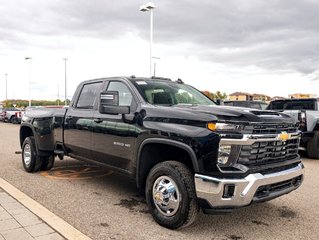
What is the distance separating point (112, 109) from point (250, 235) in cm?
235

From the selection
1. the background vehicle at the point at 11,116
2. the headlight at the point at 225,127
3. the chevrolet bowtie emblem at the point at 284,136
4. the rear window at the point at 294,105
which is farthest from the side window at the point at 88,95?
the background vehicle at the point at 11,116

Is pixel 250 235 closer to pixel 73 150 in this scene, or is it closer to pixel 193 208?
pixel 193 208

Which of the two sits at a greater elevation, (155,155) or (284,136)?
(284,136)

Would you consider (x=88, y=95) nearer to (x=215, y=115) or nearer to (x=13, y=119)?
(x=215, y=115)

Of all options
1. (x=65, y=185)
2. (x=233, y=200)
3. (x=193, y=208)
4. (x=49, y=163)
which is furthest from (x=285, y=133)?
(x=49, y=163)

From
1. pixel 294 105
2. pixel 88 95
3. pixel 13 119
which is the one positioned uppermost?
pixel 88 95

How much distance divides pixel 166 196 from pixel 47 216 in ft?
5.09

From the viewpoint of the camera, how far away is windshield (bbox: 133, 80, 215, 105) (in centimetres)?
535

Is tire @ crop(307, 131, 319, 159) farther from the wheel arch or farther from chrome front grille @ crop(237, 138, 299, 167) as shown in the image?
the wheel arch

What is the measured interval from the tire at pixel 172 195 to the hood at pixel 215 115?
0.58 meters

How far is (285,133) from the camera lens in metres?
4.59

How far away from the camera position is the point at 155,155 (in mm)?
4910

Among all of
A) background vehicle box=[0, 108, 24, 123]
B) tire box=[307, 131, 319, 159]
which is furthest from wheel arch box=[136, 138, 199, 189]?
background vehicle box=[0, 108, 24, 123]

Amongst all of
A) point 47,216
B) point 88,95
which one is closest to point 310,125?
point 88,95
